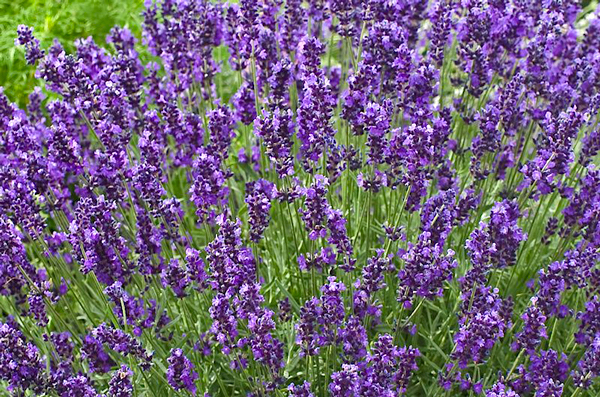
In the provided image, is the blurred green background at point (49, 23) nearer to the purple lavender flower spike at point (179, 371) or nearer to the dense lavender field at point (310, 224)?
the dense lavender field at point (310, 224)

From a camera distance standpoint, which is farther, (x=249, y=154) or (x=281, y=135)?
(x=249, y=154)

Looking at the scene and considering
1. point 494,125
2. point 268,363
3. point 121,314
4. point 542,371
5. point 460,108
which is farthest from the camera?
point 460,108

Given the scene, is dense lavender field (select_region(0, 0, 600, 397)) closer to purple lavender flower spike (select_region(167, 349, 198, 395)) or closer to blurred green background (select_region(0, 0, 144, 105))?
purple lavender flower spike (select_region(167, 349, 198, 395))

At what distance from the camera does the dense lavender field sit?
3.14m

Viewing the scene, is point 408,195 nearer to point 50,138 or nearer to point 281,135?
point 281,135

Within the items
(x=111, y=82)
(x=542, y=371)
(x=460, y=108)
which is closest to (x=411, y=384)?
(x=542, y=371)

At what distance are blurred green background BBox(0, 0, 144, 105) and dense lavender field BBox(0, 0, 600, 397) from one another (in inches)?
81.6

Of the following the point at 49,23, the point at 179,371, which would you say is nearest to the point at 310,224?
the point at 179,371

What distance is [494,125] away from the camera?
3.87m

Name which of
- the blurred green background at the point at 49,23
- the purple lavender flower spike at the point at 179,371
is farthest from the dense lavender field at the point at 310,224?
the blurred green background at the point at 49,23

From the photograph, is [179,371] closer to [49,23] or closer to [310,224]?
[310,224]

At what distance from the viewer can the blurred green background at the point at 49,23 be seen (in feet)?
22.5

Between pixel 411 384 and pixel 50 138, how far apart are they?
2319mm

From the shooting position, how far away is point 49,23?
7.12 meters
